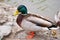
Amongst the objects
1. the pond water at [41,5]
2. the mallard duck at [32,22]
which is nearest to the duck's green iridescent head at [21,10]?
the mallard duck at [32,22]

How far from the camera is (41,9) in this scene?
565 centimetres

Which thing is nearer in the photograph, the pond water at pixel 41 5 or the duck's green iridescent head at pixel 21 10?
the duck's green iridescent head at pixel 21 10

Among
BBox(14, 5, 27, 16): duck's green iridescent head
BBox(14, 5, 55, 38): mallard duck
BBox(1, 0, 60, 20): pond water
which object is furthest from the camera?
BBox(1, 0, 60, 20): pond water

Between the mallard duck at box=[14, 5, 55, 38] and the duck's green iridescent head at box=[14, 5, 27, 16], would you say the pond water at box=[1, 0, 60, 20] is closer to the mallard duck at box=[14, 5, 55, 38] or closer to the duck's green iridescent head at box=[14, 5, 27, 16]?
the duck's green iridescent head at box=[14, 5, 27, 16]

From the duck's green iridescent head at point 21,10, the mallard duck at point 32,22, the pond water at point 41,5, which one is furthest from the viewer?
the pond water at point 41,5

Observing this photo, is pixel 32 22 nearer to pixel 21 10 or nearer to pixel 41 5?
pixel 21 10

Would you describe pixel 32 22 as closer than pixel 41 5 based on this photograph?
Yes

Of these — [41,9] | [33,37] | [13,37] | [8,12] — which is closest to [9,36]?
[13,37]

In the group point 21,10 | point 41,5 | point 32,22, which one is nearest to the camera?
point 32,22

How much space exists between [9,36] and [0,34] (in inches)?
8.1

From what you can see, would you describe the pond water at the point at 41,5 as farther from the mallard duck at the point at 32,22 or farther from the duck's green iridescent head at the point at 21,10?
the mallard duck at the point at 32,22

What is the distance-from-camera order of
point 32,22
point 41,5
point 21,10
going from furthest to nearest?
→ point 41,5 < point 21,10 < point 32,22

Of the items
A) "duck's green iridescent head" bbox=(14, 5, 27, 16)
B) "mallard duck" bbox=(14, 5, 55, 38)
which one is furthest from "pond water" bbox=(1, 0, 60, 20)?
"mallard duck" bbox=(14, 5, 55, 38)

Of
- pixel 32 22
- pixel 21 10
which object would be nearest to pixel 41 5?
pixel 21 10
